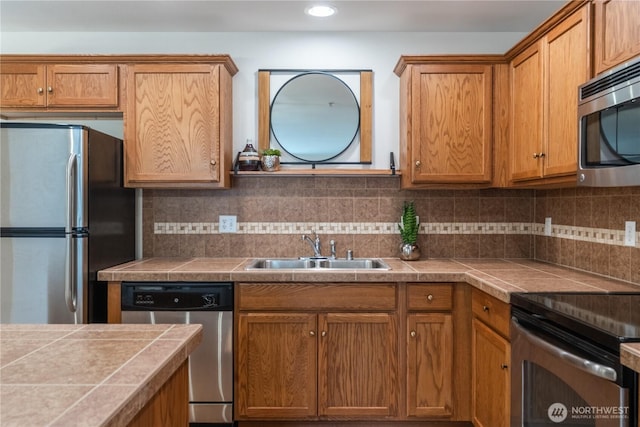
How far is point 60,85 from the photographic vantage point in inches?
107

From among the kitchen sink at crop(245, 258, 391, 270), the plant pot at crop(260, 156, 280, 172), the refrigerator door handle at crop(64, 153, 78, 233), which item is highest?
the plant pot at crop(260, 156, 280, 172)

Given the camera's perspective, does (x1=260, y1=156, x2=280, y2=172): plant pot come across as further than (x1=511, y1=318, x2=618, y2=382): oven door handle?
Yes

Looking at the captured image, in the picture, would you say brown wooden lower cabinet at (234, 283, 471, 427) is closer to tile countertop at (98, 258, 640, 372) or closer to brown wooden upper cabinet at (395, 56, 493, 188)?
tile countertop at (98, 258, 640, 372)

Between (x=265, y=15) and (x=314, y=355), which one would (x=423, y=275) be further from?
(x=265, y=15)

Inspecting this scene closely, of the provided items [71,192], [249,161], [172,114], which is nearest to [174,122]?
[172,114]

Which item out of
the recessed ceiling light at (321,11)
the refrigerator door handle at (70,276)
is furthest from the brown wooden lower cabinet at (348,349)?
the recessed ceiling light at (321,11)

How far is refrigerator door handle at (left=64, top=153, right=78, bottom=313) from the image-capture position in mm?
2287

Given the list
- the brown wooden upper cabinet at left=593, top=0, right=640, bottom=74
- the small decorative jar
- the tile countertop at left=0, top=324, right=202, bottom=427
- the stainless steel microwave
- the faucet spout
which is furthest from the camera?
the faucet spout

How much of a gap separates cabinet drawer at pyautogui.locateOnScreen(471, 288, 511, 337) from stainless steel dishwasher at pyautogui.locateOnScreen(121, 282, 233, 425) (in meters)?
1.27

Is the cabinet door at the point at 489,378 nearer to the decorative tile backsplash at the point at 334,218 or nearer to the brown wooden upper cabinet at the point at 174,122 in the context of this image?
the decorative tile backsplash at the point at 334,218

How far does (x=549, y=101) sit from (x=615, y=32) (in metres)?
0.48

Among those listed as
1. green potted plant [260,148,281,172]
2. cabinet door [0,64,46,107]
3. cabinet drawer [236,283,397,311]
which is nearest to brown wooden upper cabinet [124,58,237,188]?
green potted plant [260,148,281,172]

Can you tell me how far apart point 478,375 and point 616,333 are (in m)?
1.16

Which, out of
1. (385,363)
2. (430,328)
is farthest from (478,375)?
(385,363)
